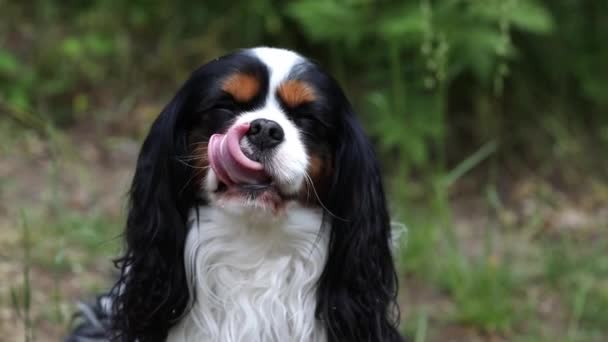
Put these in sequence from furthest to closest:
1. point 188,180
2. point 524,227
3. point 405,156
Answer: point 524,227 → point 405,156 → point 188,180

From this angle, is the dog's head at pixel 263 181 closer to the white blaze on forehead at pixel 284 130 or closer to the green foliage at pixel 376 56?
the white blaze on forehead at pixel 284 130

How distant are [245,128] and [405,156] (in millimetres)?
2286

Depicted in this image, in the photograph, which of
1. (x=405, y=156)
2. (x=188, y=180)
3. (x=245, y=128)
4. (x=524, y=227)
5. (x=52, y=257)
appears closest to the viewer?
(x=245, y=128)

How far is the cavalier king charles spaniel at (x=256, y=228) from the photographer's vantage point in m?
2.92

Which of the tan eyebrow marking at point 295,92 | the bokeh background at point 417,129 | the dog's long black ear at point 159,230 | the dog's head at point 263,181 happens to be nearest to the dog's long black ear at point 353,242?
the dog's head at point 263,181

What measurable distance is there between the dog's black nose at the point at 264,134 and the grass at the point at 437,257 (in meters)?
1.32

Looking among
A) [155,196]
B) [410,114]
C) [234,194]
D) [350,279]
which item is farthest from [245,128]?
[410,114]

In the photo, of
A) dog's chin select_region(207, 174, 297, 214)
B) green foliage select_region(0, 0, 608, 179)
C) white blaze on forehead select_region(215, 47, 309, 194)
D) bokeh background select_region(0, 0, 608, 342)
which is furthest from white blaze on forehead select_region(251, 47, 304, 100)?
green foliage select_region(0, 0, 608, 179)

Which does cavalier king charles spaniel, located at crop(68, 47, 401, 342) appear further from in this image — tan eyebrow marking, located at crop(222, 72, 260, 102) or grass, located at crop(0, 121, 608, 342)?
grass, located at crop(0, 121, 608, 342)

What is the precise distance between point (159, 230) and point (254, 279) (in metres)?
0.33

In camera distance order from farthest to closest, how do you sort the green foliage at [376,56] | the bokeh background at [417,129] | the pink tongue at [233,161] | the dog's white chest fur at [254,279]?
the green foliage at [376,56], the bokeh background at [417,129], the dog's white chest fur at [254,279], the pink tongue at [233,161]

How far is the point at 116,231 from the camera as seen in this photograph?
5.00m

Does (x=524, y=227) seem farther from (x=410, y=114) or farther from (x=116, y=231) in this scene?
(x=116, y=231)

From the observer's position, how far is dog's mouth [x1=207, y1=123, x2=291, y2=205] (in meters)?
2.77
